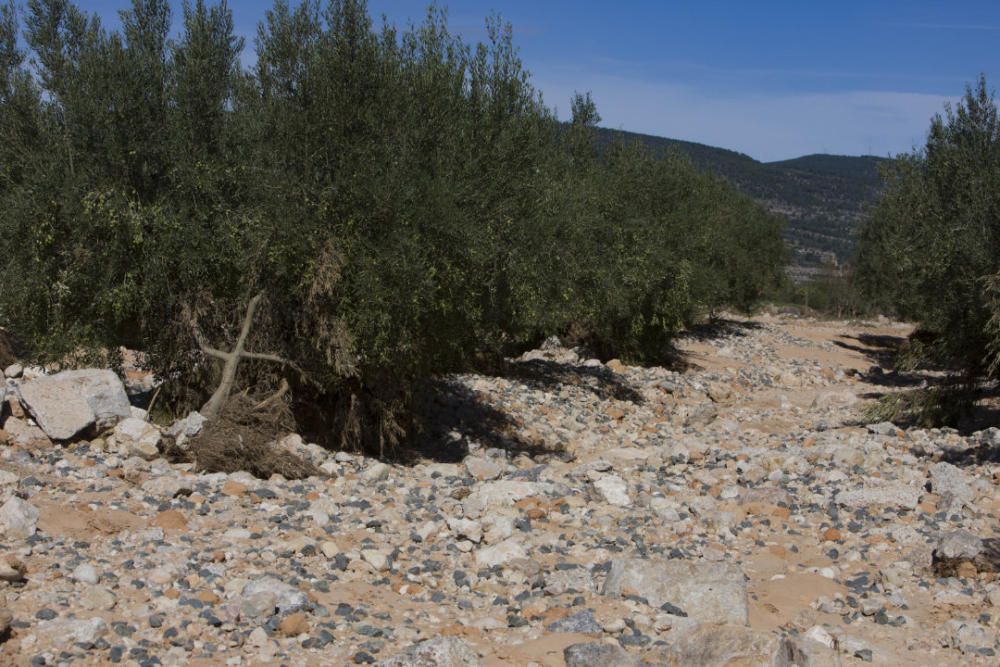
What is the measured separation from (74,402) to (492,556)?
5.20 metres

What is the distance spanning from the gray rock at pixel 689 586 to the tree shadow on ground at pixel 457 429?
6.62 m

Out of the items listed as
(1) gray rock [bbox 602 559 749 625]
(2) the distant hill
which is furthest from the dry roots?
(2) the distant hill

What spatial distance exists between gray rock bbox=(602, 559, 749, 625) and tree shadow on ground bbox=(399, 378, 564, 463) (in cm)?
662

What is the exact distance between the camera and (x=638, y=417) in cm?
1898

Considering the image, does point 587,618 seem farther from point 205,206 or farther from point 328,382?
point 205,206

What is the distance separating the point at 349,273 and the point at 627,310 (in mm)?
11902

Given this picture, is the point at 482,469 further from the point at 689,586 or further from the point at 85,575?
the point at 85,575

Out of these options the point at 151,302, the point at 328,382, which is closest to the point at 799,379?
the point at 328,382

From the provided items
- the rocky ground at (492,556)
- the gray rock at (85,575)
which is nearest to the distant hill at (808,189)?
the rocky ground at (492,556)

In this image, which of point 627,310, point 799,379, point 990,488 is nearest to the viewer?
point 990,488

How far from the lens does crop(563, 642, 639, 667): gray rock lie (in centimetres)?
582

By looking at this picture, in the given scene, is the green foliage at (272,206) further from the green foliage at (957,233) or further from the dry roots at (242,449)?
the green foliage at (957,233)

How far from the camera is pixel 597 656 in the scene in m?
5.86

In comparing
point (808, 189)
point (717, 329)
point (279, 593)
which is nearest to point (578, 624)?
point (279, 593)
